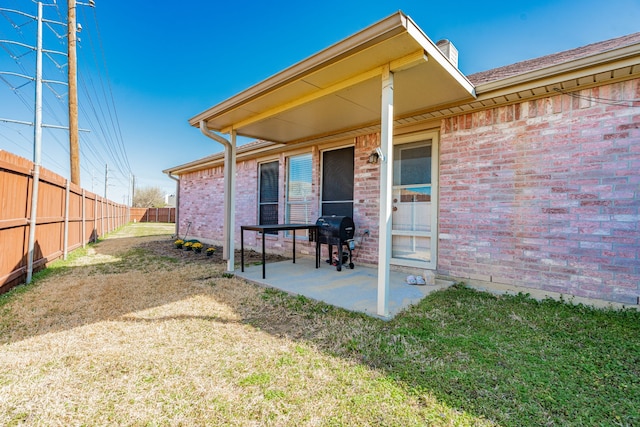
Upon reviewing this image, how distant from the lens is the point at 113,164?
29.0 metres

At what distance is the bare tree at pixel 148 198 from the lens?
3938 centimetres

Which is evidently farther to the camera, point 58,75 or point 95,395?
point 58,75

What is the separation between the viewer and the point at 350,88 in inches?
140

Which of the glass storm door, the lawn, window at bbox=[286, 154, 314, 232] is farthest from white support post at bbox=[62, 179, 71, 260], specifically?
the glass storm door

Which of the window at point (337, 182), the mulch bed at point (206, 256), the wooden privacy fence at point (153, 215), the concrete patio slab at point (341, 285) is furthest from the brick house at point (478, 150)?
the wooden privacy fence at point (153, 215)

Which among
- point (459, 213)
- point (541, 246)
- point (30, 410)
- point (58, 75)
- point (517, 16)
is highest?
point (58, 75)

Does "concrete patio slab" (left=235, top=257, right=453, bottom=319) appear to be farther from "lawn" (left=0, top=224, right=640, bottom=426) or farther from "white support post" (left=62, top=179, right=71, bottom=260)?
"white support post" (left=62, top=179, right=71, bottom=260)

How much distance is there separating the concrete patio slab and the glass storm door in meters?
0.43

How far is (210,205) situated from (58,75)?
8276mm

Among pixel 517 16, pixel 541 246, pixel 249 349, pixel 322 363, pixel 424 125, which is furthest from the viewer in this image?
pixel 517 16

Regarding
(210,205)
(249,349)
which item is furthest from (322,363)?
(210,205)

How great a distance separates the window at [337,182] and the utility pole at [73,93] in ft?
28.6

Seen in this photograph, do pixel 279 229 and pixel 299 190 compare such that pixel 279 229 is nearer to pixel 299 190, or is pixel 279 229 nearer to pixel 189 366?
pixel 299 190

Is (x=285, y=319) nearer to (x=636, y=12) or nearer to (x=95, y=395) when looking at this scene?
(x=95, y=395)
